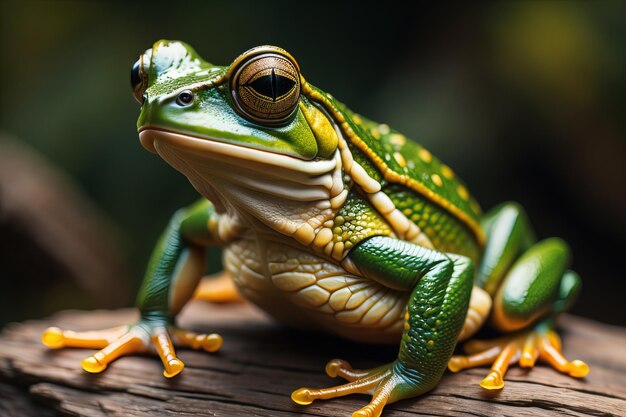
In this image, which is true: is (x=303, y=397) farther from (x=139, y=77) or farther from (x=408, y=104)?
(x=408, y=104)

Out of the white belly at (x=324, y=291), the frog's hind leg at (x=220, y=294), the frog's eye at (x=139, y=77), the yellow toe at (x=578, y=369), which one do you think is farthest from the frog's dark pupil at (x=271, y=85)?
the frog's hind leg at (x=220, y=294)

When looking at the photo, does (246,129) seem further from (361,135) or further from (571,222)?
(571,222)

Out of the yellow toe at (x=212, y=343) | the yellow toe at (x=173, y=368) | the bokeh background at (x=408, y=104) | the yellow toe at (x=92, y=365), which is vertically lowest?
the yellow toe at (x=92, y=365)

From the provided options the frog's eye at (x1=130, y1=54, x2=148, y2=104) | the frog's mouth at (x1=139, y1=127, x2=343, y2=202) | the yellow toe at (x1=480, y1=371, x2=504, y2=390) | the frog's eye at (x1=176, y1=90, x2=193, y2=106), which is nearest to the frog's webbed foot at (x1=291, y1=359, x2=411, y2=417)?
the yellow toe at (x1=480, y1=371, x2=504, y2=390)

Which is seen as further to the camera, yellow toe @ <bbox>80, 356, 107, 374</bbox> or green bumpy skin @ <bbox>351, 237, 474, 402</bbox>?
yellow toe @ <bbox>80, 356, 107, 374</bbox>

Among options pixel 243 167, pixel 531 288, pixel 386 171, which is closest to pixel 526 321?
pixel 531 288

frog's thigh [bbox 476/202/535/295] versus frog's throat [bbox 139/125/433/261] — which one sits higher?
frog's thigh [bbox 476/202/535/295]

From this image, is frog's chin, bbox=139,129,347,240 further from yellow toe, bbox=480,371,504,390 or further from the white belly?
yellow toe, bbox=480,371,504,390

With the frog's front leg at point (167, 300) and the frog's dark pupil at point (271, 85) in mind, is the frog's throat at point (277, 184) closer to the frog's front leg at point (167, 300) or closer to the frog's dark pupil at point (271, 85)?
the frog's dark pupil at point (271, 85)
